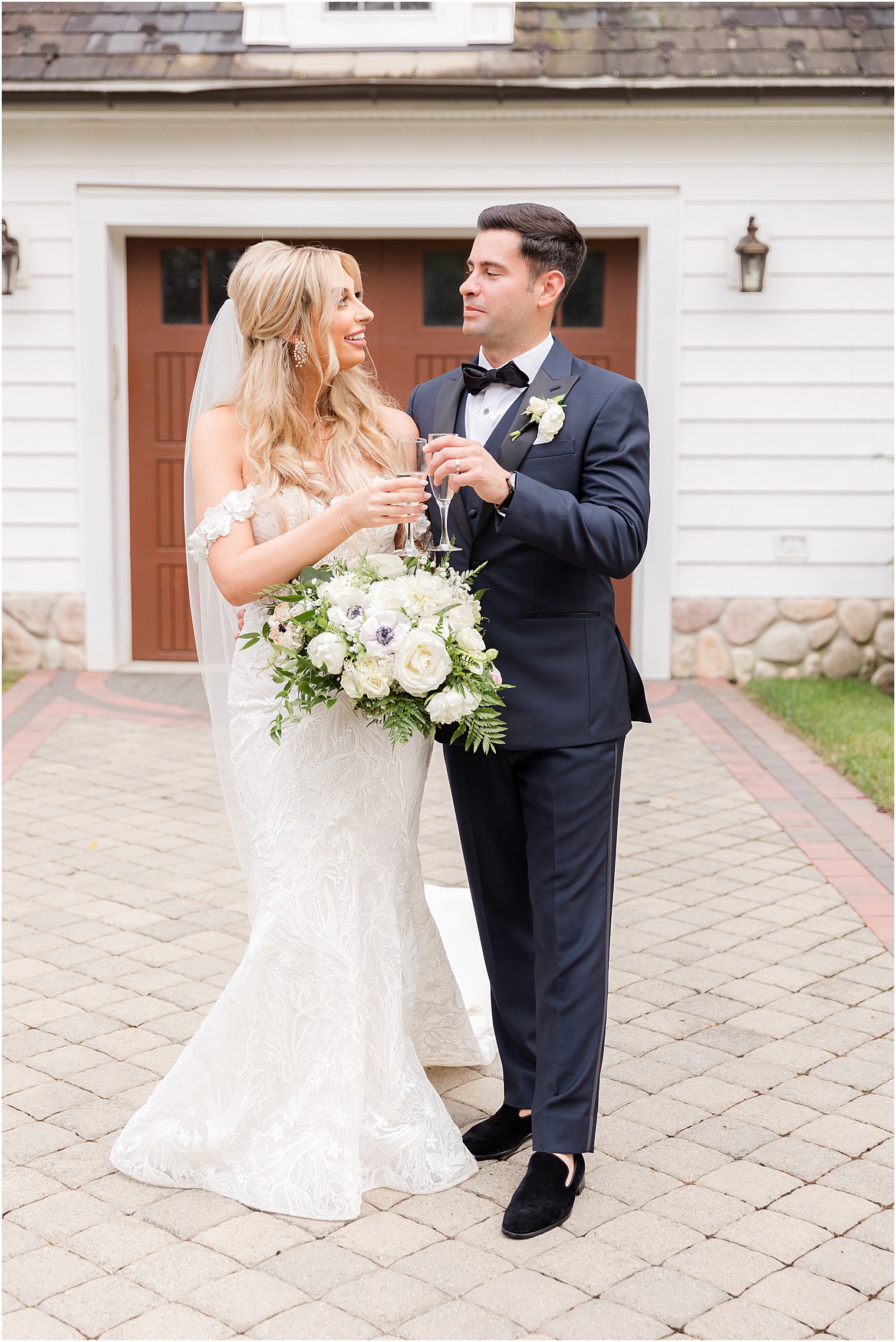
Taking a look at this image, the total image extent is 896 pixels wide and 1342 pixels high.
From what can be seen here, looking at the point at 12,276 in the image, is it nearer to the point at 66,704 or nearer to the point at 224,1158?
the point at 66,704

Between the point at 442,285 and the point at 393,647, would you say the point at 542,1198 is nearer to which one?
the point at 393,647

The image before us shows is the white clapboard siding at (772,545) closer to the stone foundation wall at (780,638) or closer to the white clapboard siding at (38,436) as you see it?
the stone foundation wall at (780,638)

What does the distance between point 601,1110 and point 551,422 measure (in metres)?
1.86

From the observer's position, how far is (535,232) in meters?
2.98

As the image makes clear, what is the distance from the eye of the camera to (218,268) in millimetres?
9453

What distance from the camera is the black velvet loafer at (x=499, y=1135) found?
3326 millimetres

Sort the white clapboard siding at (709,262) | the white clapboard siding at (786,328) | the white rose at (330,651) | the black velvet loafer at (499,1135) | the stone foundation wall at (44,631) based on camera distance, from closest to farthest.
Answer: the white rose at (330,651)
the black velvet loafer at (499,1135)
the white clapboard siding at (709,262)
the white clapboard siding at (786,328)
the stone foundation wall at (44,631)

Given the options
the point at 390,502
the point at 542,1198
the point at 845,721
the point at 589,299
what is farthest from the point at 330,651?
the point at 589,299

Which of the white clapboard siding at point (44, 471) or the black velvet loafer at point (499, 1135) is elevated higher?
the white clapboard siding at point (44, 471)

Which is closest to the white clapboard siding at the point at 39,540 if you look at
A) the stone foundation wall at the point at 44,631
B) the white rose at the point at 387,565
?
the stone foundation wall at the point at 44,631

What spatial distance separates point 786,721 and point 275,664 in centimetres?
576

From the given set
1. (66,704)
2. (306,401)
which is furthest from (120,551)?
(306,401)

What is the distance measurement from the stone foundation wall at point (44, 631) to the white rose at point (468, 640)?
7.08m

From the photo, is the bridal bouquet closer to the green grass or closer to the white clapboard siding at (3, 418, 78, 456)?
the green grass
